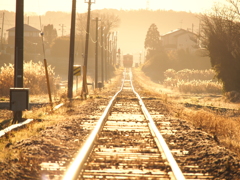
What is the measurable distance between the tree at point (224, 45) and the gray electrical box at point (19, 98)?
76.3ft

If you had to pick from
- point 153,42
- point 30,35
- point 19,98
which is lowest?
point 19,98

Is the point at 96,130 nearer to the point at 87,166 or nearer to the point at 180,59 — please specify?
the point at 87,166

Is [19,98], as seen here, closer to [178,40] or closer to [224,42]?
[224,42]

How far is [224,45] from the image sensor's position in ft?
113

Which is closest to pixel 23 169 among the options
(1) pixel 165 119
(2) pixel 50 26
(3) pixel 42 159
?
(3) pixel 42 159

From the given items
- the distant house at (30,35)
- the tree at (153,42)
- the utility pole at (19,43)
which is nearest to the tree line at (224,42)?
the utility pole at (19,43)

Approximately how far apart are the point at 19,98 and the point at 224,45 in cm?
2465

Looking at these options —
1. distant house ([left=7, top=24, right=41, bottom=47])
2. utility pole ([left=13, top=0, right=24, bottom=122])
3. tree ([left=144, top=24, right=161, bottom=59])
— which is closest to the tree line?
utility pole ([left=13, top=0, right=24, bottom=122])

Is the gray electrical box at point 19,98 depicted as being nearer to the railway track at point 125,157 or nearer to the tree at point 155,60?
the railway track at point 125,157

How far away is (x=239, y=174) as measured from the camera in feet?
21.6

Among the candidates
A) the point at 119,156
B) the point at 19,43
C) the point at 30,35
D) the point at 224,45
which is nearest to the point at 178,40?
the point at 30,35

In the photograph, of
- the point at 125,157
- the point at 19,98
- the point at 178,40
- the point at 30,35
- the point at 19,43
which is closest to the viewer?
the point at 125,157

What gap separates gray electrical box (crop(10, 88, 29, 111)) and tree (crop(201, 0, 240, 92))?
23.3m

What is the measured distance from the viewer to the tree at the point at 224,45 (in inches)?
1300
